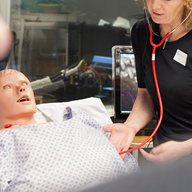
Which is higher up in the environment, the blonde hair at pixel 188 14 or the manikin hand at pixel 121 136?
the blonde hair at pixel 188 14

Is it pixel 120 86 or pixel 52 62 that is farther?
pixel 52 62

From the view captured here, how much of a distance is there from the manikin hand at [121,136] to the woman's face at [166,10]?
16.0 inches

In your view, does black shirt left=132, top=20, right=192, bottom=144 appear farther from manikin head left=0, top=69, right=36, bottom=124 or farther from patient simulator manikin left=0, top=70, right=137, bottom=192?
manikin head left=0, top=69, right=36, bottom=124

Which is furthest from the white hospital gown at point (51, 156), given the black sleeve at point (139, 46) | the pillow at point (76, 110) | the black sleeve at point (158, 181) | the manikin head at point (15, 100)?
the black sleeve at point (158, 181)

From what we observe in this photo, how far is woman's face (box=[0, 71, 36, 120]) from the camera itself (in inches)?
56.8

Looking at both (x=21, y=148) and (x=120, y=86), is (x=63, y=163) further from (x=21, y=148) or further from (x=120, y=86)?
(x=120, y=86)

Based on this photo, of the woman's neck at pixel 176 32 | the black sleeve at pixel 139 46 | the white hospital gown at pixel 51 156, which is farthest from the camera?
the black sleeve at pixel 139 46

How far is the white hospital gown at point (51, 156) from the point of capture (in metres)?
1.14

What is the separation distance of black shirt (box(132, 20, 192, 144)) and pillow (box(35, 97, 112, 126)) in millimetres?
486

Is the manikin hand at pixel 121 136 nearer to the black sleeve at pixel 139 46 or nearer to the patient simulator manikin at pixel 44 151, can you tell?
the patient simulator manikin at pixel 44 151

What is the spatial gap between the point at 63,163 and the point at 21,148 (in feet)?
0.60

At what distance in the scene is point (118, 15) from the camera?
9.67ft

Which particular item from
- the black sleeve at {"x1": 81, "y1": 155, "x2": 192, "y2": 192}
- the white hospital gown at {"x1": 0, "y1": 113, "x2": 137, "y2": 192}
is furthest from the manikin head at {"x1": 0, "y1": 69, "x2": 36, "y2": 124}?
the black sleeve at {"x1": 81, "y1": 155, "x2": 192, "y2": 192}

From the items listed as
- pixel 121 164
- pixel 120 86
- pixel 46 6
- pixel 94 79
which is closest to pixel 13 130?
pixel 121 164
